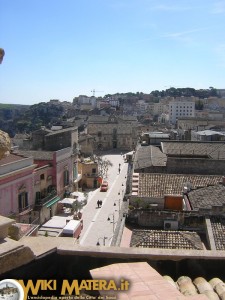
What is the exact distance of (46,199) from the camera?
30750 millimetres

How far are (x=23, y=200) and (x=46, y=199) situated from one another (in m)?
4.03

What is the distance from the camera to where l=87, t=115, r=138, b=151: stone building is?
88688mm

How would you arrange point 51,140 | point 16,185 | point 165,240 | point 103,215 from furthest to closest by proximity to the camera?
point 51,140 → point 103,215 → point 16,185 → point 165,240

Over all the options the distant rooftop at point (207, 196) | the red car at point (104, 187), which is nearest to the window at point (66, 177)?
the red car at point (104, 187)

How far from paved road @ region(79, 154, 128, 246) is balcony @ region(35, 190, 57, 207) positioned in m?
3.59

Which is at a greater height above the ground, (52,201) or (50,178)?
(50,178)

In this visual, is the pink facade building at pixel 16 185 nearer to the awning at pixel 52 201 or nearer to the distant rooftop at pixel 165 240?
the awning at pixel 52 201

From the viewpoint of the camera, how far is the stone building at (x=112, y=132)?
88688mm

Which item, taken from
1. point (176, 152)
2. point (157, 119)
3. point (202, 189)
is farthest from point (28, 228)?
point (157, 119)

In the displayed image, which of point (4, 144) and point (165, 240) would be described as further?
point (165, 240)

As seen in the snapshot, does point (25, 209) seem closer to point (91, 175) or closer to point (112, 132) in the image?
point (91, 175)

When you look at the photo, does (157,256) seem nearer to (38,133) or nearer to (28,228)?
(28,228)

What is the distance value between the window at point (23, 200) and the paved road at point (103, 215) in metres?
4.73

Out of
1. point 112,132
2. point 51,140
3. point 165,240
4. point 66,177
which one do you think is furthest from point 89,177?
point 112,132
